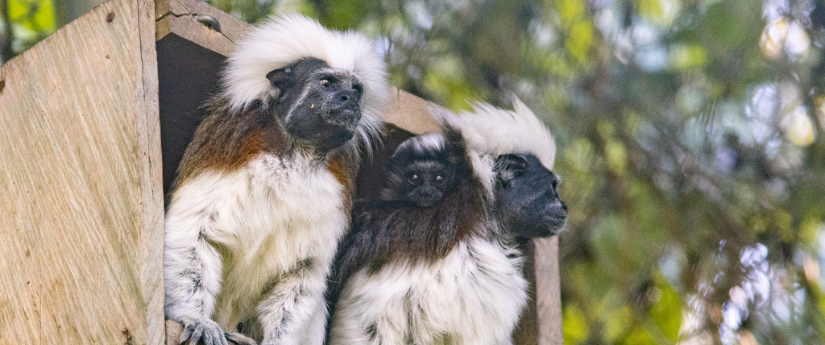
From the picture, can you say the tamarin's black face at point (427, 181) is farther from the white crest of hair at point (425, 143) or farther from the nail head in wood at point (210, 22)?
the nail head in wood at point (210, 22)

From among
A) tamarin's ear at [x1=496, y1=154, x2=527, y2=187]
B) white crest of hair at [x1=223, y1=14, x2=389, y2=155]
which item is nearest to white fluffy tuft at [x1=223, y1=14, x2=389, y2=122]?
white crest of hair at [x1=223, y1=14, x2=389, y2=155]

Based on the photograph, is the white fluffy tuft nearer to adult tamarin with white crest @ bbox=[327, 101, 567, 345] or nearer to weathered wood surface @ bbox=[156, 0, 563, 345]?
weathered wood surface @ bbox=[156, 0, 563, 345]

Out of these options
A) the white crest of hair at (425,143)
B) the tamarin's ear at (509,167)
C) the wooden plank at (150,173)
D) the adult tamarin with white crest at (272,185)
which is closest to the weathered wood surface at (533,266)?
the white crest of hair at (425,143)

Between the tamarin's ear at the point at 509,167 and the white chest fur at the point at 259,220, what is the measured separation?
85 centimetres

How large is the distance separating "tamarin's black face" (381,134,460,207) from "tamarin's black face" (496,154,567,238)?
0.25m

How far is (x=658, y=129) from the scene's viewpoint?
5.72 meters

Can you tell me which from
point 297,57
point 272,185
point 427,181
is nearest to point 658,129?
point 427,181

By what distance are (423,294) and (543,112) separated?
2.39 meters

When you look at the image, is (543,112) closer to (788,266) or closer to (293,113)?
(788,266)

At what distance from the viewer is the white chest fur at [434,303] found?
Result: 3.72 m

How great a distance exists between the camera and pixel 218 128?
3455 millimetres

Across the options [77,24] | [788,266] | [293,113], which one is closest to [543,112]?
[788,266]

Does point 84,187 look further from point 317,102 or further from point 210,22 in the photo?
point 317,102

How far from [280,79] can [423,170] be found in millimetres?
761
